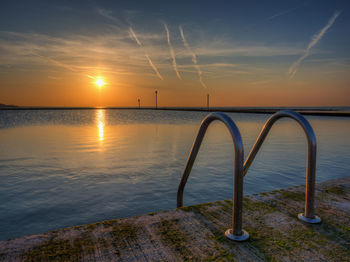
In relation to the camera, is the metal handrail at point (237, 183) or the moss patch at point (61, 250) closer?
the moss patch at point (61, 250)

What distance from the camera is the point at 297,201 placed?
2934 mm

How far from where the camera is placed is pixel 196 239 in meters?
2.08

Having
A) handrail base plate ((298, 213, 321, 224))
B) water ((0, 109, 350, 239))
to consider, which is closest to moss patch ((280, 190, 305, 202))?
handrail base plate ((298, 213, 321, 224))

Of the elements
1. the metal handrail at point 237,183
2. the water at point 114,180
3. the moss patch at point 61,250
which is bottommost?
the water at point 114,180

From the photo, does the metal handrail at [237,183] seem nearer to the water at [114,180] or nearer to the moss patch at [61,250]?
the moss patch at [61,250]

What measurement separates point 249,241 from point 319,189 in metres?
1.99

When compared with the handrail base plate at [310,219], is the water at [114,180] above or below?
below

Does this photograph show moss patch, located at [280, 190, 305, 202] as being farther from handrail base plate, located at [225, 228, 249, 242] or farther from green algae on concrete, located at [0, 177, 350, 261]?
handrail base plate, located at [225, 228, 249, 242]

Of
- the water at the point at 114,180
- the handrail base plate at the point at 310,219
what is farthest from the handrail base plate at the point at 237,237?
the water at the point at 114,180

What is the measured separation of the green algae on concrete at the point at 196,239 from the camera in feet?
6.09

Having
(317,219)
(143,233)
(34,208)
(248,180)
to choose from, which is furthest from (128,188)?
(317,219)

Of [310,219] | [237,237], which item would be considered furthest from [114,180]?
[310,219]

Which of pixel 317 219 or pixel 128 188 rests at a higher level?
pixel 317 219

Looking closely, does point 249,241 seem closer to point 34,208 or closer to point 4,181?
point 34,208
